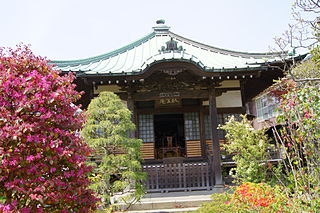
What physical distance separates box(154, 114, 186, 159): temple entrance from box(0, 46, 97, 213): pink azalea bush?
392 inches

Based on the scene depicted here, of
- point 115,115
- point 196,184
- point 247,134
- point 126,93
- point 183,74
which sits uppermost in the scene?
point 183,74

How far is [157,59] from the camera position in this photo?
8.72 meters

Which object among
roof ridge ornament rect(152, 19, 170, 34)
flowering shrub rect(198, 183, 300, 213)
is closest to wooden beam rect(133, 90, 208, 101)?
flowering shrub rect(198, 183, 300, 213)

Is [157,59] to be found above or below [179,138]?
above

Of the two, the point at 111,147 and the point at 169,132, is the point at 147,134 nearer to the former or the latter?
the point at 111,147

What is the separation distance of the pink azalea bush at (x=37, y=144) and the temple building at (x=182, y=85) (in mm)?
4718

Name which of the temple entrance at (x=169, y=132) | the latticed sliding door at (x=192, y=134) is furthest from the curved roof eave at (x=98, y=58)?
the latticed sliding door at (x=192, y=134)

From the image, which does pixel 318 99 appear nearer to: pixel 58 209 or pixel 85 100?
pixel 58 209

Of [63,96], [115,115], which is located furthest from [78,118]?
[115,115]

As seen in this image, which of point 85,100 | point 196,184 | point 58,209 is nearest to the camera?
point 58,209

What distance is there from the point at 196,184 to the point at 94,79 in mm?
4931

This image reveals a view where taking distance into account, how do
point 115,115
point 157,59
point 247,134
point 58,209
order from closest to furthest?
point 58,209 < point 115,115 < point 247,134 < point 157,59

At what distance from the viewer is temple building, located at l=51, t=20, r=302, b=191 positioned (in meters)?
8.82

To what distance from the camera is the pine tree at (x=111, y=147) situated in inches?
264
